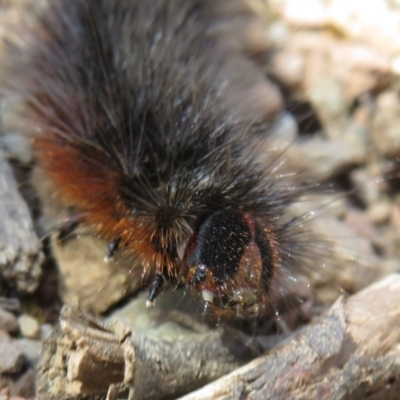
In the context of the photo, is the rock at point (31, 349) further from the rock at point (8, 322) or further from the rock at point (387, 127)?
the rock at point (387, 127)

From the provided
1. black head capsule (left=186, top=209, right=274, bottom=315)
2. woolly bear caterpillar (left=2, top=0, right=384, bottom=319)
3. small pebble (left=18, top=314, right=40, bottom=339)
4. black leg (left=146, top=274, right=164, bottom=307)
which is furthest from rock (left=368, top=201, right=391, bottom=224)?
small pebble (left=18, top=314, right=40, bottom=339)

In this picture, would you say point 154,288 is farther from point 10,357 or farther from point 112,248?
point 10,357

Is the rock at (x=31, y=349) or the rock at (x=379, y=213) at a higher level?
the rock at (x=31, y=349)

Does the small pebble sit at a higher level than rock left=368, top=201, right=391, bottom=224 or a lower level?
higher

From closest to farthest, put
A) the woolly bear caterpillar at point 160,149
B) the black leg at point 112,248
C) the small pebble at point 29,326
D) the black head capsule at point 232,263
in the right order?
the black head capsule at point 232,263, the woolly bear caterpillar at point 160,149, the small pebble at point 29,326, the black leg at point 112,248

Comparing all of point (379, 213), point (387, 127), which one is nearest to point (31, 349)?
point (379, 213)

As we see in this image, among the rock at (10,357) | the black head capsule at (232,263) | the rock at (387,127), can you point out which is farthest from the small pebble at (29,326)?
the rock at (387,127)

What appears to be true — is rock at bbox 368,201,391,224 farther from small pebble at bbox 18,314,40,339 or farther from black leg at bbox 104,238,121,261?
small pebble at bbox 18,314,40,339
